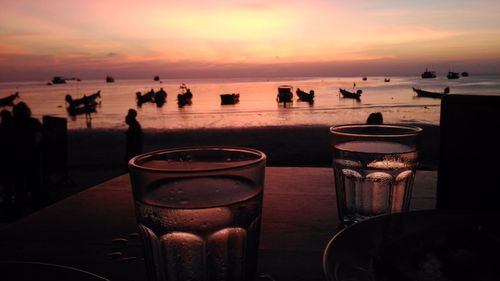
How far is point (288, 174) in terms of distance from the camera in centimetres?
156

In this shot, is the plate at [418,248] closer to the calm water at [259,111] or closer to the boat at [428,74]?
the calm water at [259,111]

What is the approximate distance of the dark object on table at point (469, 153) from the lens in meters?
0.85

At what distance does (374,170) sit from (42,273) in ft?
2.31

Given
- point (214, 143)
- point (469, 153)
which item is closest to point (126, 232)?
point (469, 153)

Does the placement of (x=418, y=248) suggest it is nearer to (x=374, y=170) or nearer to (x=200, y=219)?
(x=200, y=219)

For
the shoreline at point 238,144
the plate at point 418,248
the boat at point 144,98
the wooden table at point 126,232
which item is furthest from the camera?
the boat at point 144,98

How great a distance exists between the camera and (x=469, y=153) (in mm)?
865

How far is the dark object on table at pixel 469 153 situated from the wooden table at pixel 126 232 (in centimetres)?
21

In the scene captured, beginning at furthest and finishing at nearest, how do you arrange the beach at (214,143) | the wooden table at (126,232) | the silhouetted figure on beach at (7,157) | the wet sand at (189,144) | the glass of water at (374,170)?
the beach at (214,143) → the wet sand at (189,144) → the silhouetted figure on beach at (7,157) → the glass of water at (374,170) → the wooden table at (126,232)

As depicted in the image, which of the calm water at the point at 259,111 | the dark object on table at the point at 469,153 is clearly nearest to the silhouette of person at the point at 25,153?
the dark object on table at the point at 469,153

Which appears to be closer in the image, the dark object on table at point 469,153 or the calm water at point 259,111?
the dark object on table at point 469,153

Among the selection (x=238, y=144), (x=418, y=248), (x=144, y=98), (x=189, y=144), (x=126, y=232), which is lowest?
(x=238, y=144)

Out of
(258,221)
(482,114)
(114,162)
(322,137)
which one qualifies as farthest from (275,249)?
(322,137)

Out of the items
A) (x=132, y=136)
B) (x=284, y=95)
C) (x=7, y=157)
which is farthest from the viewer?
(x=284, y=95)
